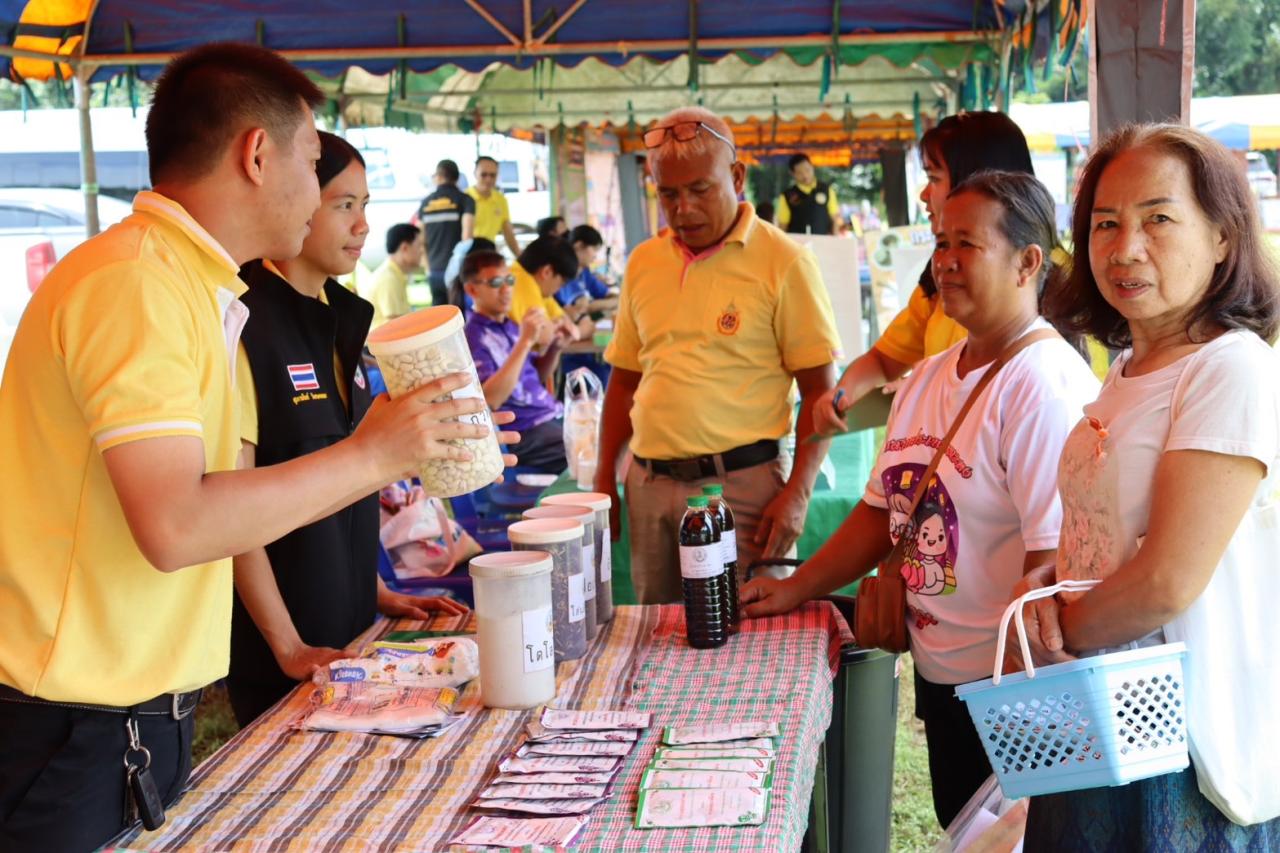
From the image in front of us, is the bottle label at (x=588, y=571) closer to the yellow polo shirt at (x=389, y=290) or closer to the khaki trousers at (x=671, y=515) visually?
the khaki trousers at (x=671, y=515)

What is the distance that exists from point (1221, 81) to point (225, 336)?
26.4m

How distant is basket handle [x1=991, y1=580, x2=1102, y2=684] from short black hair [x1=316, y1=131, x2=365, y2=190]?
4.97 ft

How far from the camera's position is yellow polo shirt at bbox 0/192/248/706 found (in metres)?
1.31

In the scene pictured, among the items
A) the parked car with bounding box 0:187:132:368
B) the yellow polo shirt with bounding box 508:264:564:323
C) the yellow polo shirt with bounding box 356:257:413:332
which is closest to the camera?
the yellow polo shirt with bounding box 508:264:564:323

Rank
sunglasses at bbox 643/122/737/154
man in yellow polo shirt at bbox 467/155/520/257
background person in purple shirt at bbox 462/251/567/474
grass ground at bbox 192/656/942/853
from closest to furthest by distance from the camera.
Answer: sunglasses at bbox 643/122/737/154 < grass ground at bbox 192/656/942/853 < background person in purple shirt at bbox 462/251/567/474 < man in yellow polo shirt at bbox 467/155/520/257

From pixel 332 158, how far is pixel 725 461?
1229mm

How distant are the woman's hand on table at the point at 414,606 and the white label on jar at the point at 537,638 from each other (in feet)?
1.93

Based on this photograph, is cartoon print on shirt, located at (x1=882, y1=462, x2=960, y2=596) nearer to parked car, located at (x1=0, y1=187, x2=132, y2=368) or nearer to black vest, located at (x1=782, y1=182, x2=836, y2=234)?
black vest, located at (x1=782, y1=182, x2=836, y2=234)

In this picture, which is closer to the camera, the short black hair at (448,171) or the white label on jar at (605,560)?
the white label on jar at (605,560)

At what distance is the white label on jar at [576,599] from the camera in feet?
6.70

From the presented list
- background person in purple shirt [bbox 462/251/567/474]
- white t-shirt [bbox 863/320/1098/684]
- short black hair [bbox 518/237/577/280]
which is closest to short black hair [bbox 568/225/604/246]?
short black hair [bbox 518/237/577/280]

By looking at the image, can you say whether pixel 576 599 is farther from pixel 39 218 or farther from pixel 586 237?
pixel 39 218

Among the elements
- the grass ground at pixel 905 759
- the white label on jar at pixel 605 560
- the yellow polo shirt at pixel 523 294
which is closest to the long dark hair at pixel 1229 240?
the white label on jar at pixel 605 560

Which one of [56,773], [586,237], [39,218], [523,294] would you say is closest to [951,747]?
[56,773]
